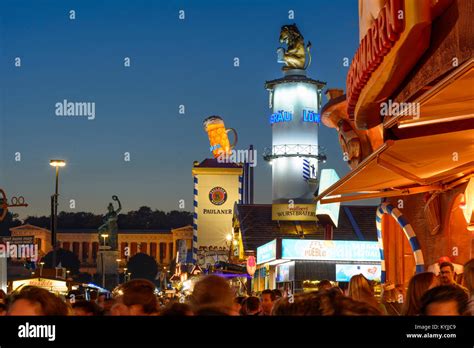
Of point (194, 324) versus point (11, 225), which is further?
point (11, 225)

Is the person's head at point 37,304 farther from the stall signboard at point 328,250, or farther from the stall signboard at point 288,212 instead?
the stall signboard at point 288,212

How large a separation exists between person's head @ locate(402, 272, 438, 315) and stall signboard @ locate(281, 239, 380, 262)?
2856 cm

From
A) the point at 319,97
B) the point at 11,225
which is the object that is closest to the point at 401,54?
the point at 319,97

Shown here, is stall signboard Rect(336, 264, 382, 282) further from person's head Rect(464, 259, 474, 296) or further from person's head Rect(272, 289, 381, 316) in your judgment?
person's head Rect(272, 289, 381, 316)

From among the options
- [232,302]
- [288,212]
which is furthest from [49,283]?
[288,212]

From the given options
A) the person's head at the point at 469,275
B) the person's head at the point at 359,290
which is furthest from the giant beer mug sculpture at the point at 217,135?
the person's head at the point at 469,275

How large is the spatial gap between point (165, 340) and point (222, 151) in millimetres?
86413

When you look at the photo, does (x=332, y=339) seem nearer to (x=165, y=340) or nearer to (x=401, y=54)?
(x=165, y=340)

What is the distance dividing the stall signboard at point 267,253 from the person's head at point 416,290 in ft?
97.6

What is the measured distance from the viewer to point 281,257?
35719 mm

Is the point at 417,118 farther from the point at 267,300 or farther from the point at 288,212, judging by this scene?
the point at 288,212

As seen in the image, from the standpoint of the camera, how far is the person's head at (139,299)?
239 inches

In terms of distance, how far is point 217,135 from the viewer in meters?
91.8

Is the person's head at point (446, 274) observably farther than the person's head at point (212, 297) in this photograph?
Yes
